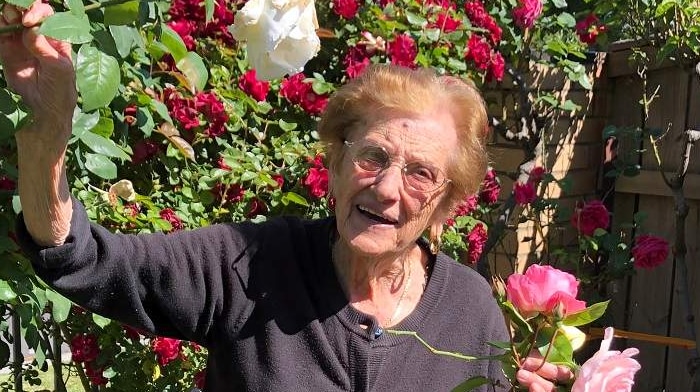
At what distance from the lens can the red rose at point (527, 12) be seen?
317cm

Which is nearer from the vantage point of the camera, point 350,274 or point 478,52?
point 350,274

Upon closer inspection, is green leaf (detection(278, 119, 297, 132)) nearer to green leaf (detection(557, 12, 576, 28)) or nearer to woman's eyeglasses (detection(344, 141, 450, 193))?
woman's eyeglasses (detection(344, 141, 450, 193))

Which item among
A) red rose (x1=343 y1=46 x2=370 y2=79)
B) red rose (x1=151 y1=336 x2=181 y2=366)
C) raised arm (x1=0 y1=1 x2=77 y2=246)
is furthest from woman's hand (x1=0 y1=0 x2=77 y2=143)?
red rose (x1=343 y1=46 x2=370 y2=79)

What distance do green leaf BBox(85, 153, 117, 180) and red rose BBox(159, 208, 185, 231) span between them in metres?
0.38

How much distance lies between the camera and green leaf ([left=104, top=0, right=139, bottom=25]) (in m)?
1.21

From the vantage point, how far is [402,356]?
5.64 ft

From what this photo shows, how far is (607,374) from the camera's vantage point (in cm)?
101

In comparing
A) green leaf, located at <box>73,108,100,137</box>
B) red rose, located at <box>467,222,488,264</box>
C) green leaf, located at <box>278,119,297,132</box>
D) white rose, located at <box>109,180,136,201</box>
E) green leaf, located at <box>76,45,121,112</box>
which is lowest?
red rose, located at <box>467,222,488,264</box>

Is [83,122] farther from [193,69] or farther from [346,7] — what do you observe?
[346,7]

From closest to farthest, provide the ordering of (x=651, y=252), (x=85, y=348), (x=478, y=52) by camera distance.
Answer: (x=85, y=348), (x=478, y=52), (x=651, y=252)

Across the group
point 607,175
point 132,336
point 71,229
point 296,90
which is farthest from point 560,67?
point 71,229

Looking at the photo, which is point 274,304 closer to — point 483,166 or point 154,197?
point 483,166

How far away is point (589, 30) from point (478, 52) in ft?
3.15

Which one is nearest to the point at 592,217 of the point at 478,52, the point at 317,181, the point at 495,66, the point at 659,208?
the point at 659,208
